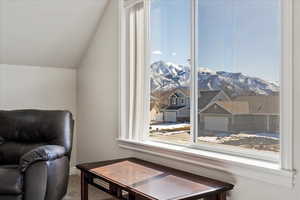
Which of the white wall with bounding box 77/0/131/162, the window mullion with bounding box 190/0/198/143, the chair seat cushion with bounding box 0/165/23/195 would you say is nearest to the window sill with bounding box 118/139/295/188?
the window mullion with bounding box 190/0/198/143

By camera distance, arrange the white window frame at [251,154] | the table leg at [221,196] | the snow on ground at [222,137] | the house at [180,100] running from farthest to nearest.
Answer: the house at [180,100] < the snow on ground at [222,137] < the table leg at [221,196] < the white window frame at [251,154]

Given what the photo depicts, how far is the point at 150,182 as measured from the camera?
198 cm

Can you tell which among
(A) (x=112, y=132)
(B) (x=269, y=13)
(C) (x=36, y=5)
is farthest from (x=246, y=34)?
(C) (x=36, y=5)

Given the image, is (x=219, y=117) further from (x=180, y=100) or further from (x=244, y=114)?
(x=180, y=100)

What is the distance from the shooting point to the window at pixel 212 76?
1934 mm

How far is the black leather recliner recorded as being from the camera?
7.57ft

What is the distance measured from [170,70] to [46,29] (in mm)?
1637

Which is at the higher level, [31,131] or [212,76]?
[212,76]

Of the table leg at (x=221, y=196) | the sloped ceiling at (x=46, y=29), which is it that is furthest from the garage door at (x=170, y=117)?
the sloped ceiling at (x=46, y=29)

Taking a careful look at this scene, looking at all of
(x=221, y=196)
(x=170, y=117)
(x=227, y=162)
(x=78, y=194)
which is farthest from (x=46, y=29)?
(x=221, y=196)

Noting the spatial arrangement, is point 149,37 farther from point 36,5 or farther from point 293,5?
point 293,5

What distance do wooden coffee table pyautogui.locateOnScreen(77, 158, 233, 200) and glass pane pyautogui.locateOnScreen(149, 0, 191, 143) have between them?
48 centimetres

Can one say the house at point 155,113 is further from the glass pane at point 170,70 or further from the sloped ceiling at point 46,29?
the sloped ceiling at point 46,29

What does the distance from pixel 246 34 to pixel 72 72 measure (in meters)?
2.70
